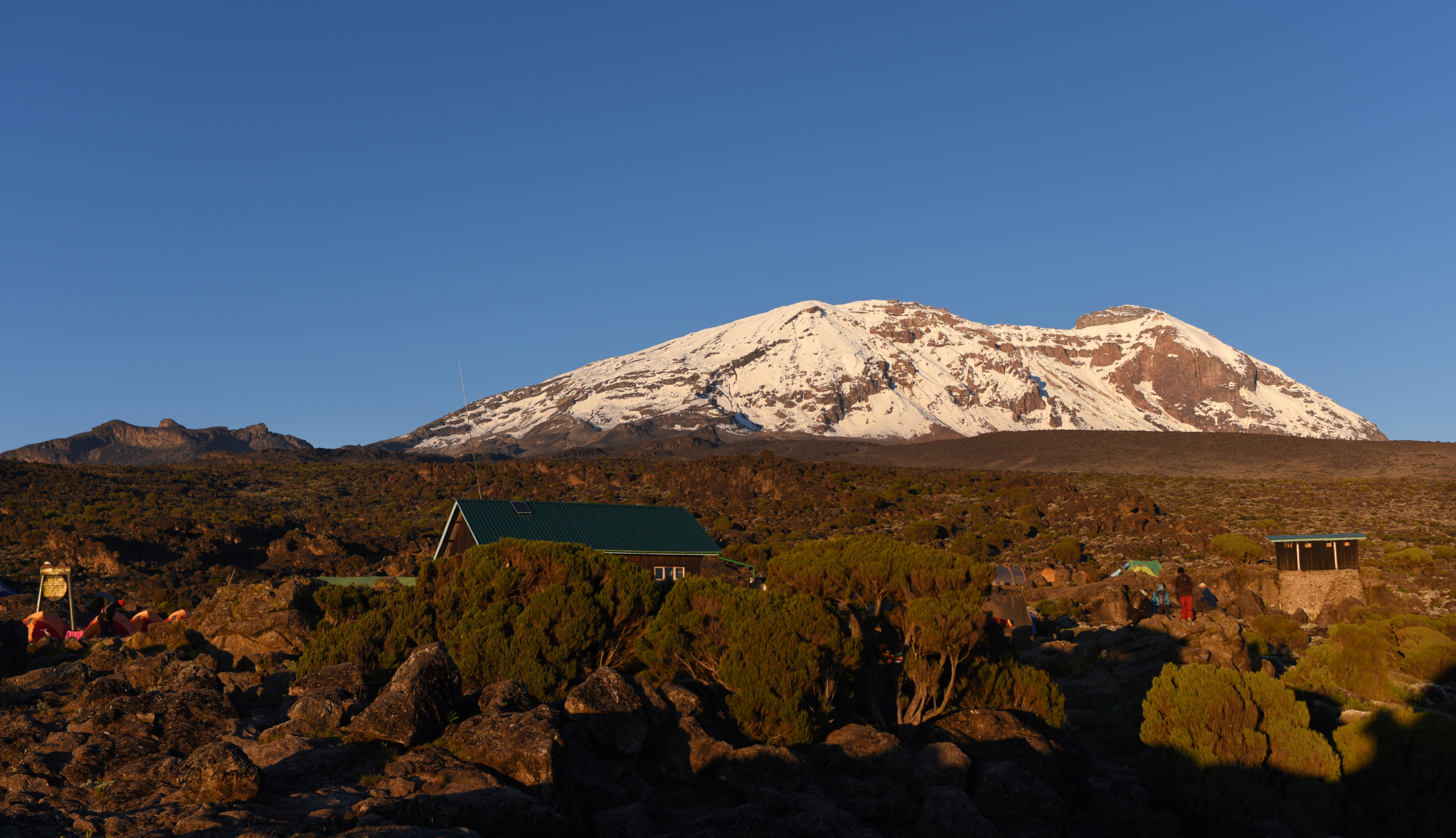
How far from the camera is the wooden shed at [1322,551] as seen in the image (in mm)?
29469

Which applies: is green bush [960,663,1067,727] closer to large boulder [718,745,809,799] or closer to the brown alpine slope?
large boulder [718,745,809,799]

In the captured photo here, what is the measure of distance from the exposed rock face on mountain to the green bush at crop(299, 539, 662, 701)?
170476 mm

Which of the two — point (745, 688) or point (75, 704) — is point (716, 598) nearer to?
point (745, 688)

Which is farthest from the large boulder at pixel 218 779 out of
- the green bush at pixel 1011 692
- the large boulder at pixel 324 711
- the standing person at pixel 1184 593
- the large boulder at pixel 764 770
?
the standing person at pixel 1184 593

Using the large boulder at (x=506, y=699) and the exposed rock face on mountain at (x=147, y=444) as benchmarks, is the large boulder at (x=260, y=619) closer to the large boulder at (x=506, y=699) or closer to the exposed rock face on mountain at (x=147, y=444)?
the large boulder at (x=506, y=699)

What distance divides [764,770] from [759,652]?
308cm

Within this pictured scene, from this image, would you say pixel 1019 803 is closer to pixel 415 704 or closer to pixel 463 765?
pixel 463 765

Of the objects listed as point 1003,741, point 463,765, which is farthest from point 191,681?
point 1003,741

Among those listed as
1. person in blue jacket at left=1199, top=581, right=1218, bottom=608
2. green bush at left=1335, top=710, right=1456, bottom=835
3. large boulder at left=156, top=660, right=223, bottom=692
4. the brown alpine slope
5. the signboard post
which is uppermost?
the brown alpine slope

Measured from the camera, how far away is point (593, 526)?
30359 millimetres

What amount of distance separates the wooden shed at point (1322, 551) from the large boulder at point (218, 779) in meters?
28.5

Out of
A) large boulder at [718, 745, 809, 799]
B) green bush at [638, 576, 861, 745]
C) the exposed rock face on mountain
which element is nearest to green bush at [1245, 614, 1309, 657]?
green bush at [638, 576, 861, 745]

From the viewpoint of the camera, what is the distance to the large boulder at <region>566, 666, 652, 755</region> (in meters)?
12.5

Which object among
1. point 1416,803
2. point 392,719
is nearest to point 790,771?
point 392,719
